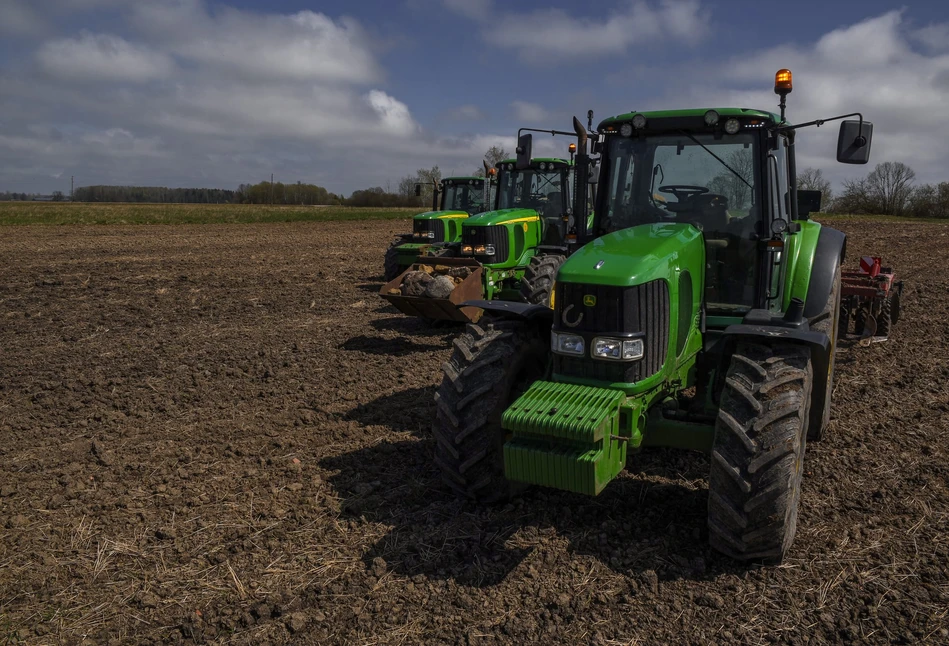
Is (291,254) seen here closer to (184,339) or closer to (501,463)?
(184,339)

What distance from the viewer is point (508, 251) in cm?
1153

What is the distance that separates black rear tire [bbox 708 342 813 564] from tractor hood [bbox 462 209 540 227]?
24.3 feet

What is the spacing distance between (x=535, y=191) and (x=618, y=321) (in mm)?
8250

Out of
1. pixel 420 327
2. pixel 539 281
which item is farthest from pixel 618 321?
pixel 420 327

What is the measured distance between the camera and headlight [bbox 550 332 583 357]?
4.46 m

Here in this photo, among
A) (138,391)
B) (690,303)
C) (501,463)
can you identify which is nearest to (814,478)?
(690,303)

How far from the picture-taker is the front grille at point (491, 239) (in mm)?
11312

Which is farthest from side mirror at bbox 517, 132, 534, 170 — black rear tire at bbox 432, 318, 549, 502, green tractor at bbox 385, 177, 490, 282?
green tractor at bbox 385, 177, 490, 282

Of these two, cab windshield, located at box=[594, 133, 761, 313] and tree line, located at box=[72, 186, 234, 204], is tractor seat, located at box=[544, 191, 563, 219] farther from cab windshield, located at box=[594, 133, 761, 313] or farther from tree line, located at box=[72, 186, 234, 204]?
tree line, located at box=[72, 186, 234, 204]

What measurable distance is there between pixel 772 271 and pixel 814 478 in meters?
1.53

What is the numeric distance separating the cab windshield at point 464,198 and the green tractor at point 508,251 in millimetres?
3226

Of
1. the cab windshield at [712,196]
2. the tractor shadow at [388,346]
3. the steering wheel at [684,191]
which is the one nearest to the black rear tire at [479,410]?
the cab windshield at [712,196]

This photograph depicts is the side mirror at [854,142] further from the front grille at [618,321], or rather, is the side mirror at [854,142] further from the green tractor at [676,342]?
the front grille at [618,321]

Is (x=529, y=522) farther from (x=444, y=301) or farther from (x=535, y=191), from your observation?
(x=535, y=191)
